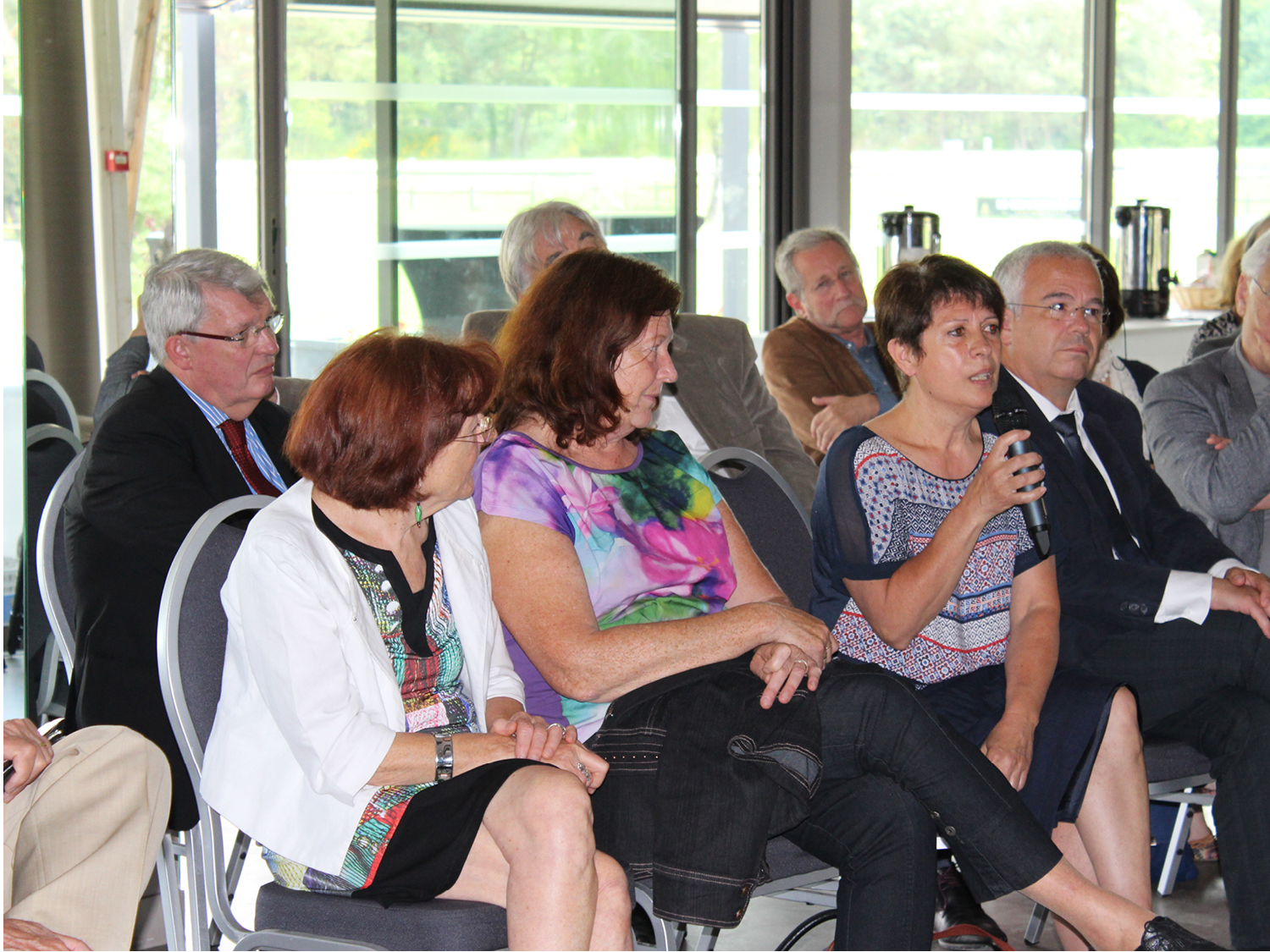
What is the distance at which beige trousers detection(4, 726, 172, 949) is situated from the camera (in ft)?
4.99

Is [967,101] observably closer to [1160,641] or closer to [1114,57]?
[1114,57]

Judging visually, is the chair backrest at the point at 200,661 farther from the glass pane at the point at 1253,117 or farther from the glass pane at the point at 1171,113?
the glass pane at the point at 1253,117

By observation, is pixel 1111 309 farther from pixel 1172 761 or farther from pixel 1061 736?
pixel 1061 736

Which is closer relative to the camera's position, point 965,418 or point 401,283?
point 965,418

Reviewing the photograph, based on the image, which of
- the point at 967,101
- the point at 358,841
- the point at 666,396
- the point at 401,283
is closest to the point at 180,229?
the point at 401,283

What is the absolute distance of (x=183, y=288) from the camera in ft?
8.14

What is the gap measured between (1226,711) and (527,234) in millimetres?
2020

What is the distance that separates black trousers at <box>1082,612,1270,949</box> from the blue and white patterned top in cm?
159

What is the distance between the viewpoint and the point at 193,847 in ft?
5.78

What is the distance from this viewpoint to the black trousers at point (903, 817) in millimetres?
1802

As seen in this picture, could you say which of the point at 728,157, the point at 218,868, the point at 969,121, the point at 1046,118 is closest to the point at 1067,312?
the point at 218,868

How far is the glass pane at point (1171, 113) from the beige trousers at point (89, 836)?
7.08 meters

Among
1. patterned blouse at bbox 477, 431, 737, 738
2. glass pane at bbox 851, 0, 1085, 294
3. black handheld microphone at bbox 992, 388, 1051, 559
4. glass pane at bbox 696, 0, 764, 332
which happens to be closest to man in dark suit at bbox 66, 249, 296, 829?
patterned blouse at bbox 477, 431, 737, 738

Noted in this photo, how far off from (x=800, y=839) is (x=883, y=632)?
0.42m
